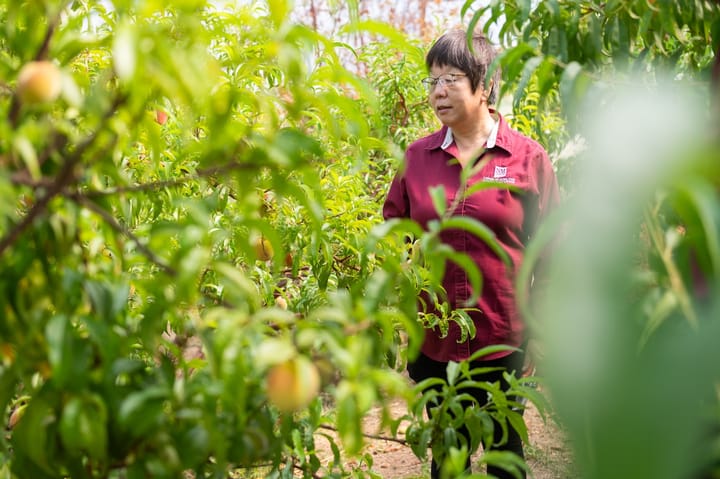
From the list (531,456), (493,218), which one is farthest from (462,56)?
(531,456)

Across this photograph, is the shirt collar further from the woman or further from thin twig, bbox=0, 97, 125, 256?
thin twig, bbox=0, 97, 125, 256

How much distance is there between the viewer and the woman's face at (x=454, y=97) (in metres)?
1.92

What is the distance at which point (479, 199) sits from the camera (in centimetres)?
186

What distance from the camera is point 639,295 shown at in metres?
0.59

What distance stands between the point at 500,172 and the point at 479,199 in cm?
11

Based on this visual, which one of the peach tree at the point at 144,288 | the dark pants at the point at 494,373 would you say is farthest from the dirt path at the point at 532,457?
the peach tree at the point at 144,288

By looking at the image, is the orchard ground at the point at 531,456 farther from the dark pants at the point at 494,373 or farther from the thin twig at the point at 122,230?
the thin twig at the point at 122,230

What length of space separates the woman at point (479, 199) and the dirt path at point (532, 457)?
0.85m

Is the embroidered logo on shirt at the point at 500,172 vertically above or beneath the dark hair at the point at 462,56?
beneath

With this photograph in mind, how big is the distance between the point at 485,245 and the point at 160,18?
0.95 meters

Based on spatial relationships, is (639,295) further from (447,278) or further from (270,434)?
(447,278)

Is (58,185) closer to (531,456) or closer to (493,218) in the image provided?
(493,218)

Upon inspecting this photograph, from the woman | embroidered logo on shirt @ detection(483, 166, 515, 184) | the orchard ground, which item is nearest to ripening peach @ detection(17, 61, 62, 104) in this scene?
the woman

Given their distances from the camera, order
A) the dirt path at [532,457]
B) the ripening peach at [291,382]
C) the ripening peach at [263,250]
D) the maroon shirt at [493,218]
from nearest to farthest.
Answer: the ripening peach at [291,382] < the maroon shirt at [493,218] < the ripening peach at [263,250] < the dirt path at [532,457]
